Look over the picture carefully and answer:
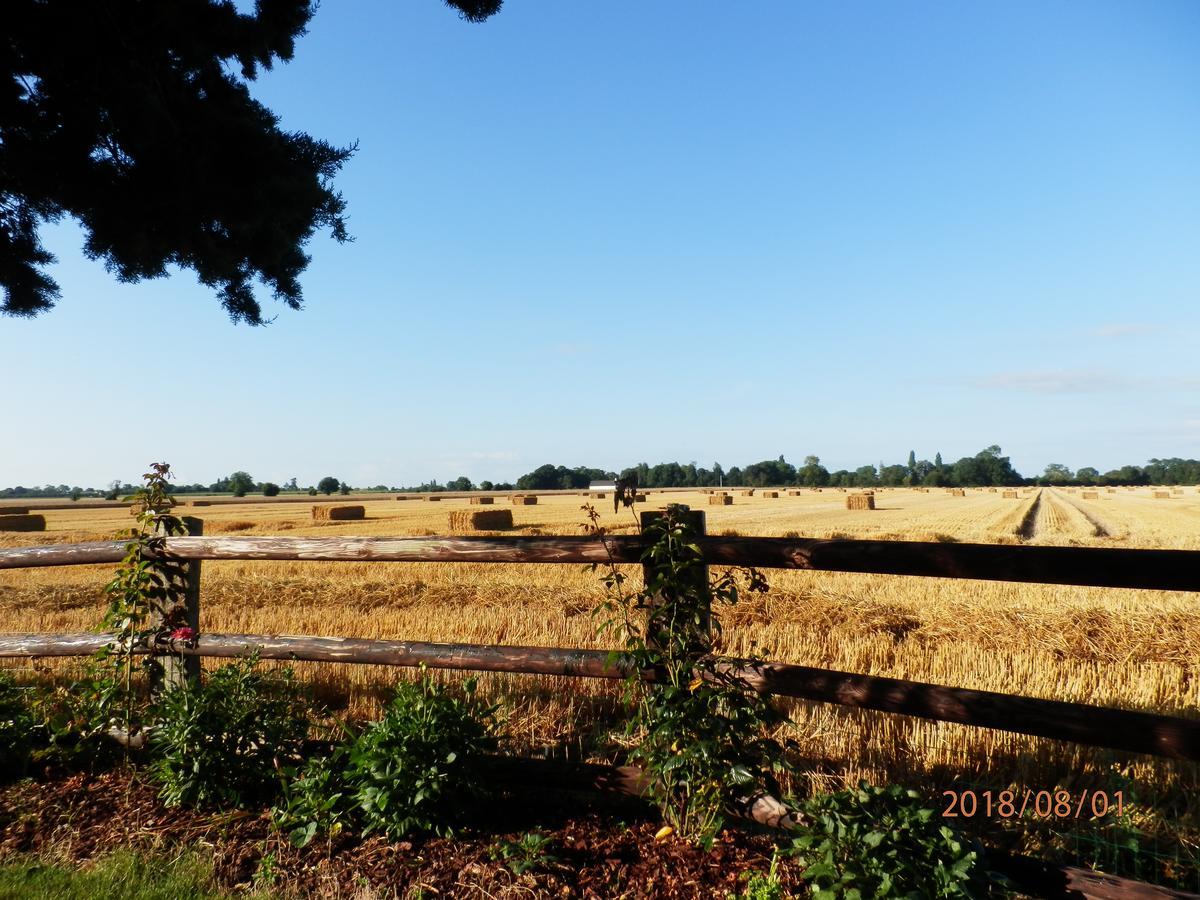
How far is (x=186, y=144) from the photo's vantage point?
14.4 ft

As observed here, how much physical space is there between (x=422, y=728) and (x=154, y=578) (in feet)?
7.87

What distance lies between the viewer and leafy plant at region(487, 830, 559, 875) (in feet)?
10.5

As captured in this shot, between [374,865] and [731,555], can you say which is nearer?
[374,865]

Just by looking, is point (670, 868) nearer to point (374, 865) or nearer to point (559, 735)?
→ point (374, 865)

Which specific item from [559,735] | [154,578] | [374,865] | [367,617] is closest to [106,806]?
[154,578]

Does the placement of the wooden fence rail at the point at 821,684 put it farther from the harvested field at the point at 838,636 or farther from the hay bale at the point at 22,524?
the hay bale at the point at 22,524

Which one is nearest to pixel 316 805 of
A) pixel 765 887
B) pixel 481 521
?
pixel 765 887

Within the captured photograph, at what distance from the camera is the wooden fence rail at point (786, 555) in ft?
9.72

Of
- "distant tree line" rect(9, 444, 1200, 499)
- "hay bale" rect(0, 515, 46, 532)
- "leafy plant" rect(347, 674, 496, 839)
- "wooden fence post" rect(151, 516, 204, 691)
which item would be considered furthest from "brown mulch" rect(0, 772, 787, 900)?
"distant tree line" rect(9, 444, 1200, 499)

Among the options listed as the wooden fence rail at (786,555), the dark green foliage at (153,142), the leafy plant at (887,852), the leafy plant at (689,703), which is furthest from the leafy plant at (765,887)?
the dark green foliage at (153,142)

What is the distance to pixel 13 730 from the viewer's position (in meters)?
4.46

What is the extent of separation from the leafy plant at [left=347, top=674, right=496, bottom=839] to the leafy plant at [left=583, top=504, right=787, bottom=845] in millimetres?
820

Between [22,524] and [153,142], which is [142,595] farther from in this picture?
[22,524]

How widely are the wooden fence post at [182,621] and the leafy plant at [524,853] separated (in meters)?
2.60
